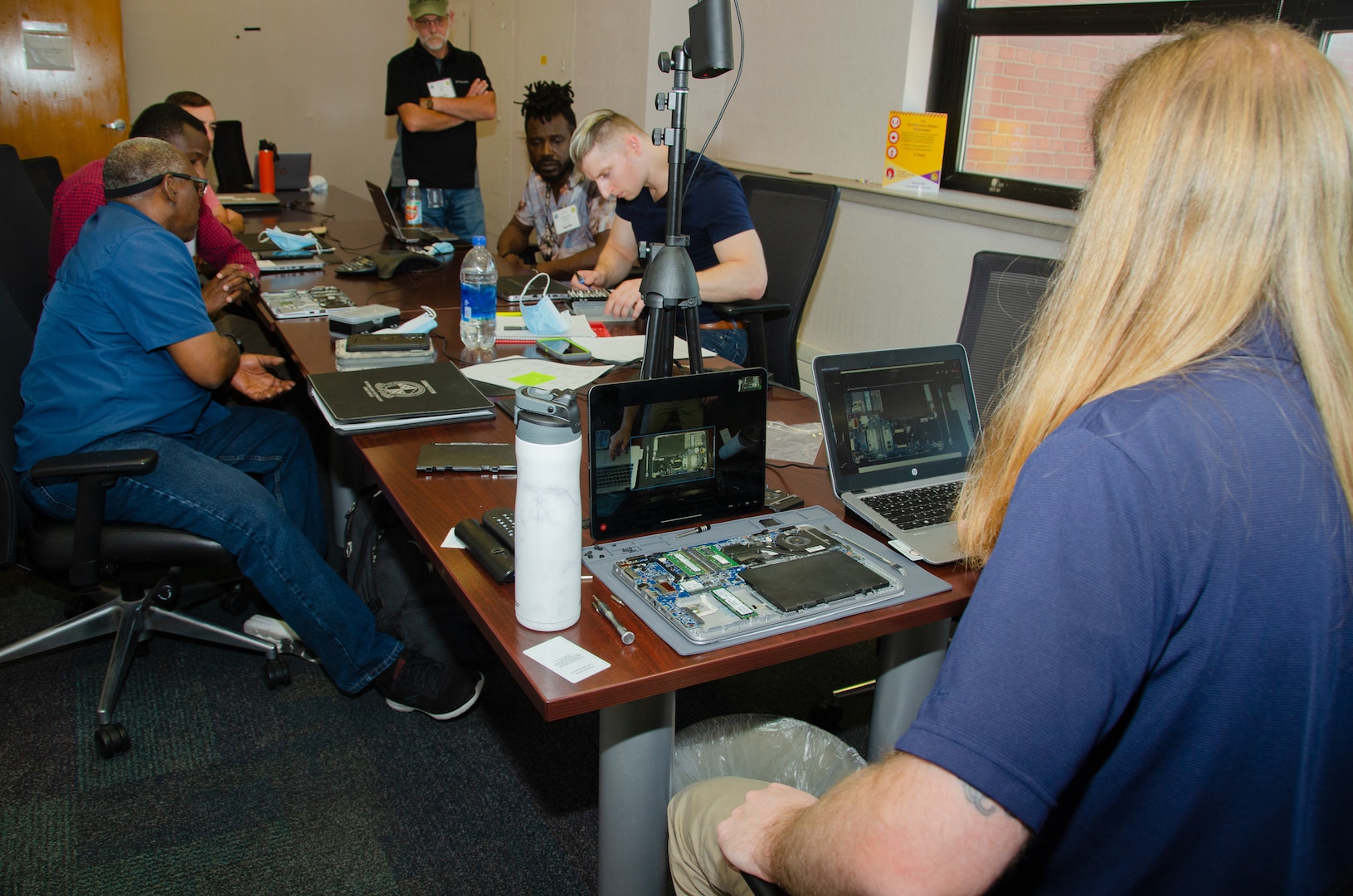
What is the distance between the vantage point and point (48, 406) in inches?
74.1

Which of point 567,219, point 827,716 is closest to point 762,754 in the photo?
point 827,716

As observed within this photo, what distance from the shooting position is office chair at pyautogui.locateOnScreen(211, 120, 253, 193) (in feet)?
15.8

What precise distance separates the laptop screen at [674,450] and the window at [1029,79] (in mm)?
2099

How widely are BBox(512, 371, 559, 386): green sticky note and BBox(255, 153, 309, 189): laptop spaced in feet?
11.4

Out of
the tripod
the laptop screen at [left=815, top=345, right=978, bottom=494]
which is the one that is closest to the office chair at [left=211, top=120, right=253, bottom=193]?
the tripod

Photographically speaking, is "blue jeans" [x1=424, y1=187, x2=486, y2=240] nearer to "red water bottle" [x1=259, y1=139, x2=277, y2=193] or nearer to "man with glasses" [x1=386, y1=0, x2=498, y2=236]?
"man with glasses" [x1=386, y1=0, x2=498, y2=236]

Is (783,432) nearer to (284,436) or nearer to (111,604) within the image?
(284,436)

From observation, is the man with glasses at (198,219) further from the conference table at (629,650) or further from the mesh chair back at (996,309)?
the mesh chair back at (996,309)

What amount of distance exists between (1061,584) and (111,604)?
6.93ft

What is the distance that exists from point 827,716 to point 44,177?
135 inches

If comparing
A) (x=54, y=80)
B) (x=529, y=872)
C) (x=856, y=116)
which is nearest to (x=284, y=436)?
(x=529, y=872)

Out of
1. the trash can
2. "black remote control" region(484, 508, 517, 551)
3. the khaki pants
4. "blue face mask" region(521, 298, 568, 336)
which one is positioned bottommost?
the trash can

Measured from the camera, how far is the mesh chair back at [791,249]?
8.64 feet

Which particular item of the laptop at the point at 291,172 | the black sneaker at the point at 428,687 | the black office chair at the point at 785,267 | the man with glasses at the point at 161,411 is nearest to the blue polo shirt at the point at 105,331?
the man with glasses at the point at 161,411
